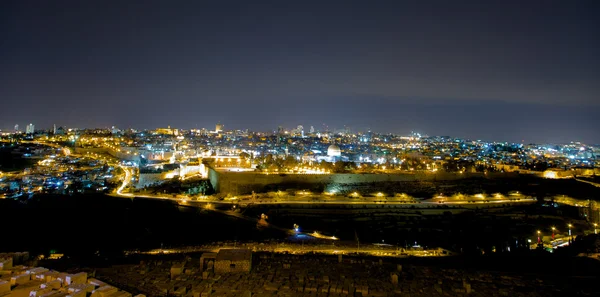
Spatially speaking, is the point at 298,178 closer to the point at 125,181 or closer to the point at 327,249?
the point at 125,181

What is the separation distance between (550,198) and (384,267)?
58.6 ft

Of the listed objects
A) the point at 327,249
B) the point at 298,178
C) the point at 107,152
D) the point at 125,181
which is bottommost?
the point at 327,249

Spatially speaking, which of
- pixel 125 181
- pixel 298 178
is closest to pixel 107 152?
pixel 125 181

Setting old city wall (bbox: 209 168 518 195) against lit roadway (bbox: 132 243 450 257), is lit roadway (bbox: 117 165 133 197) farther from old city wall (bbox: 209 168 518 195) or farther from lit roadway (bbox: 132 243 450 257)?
lit roadway (bbox: 132 243 450 257)

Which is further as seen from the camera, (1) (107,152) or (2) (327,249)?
(1) (107,152)

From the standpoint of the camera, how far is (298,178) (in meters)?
23.7

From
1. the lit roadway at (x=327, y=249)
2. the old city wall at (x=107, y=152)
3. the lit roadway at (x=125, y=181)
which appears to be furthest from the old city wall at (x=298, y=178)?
the old city wall at (x=107, y=152)

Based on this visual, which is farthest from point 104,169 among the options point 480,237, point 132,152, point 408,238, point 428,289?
point 428,289

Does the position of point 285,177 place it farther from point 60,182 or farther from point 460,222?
point 60,182

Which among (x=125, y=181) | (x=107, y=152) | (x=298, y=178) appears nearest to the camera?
(x=125, y=181)

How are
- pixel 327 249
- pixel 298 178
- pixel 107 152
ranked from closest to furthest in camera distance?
pixel 327 249 → pixel 298 178 → pixel 107 152

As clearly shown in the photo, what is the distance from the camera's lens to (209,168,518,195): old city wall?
70.3 ft

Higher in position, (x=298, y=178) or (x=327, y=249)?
(x=298, y=178)

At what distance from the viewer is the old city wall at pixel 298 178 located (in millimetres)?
21422
